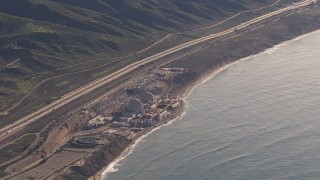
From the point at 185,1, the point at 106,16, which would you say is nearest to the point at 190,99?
the point at 106,16

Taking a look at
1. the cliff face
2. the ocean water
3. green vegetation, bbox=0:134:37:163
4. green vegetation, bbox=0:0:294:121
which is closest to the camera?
the ocean water

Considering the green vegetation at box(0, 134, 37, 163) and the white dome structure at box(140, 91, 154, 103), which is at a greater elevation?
the white dome structure at box(140, 91, 154, 103)

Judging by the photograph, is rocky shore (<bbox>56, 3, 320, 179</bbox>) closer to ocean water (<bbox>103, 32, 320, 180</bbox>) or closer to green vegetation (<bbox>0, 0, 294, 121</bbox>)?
ocean water (<bbox>103, 32, 320, 180</bbox>)

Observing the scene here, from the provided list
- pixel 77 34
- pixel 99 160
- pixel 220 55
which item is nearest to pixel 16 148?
pixel 99 160

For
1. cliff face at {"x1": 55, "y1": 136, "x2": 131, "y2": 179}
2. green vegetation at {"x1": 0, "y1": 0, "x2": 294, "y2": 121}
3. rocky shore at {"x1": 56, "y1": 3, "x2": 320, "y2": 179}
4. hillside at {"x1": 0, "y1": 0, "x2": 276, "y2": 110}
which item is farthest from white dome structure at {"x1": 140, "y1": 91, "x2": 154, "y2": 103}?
cliff face at {"x1": 55, "y1": 136, "x2": 131, "y2": 179}

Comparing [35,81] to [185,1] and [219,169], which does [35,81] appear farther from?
[185,1]

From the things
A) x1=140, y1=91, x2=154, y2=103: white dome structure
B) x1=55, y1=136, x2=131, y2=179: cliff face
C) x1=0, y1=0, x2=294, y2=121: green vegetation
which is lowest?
x1=55, y1=136, x2=131, y2=179: cliff face
